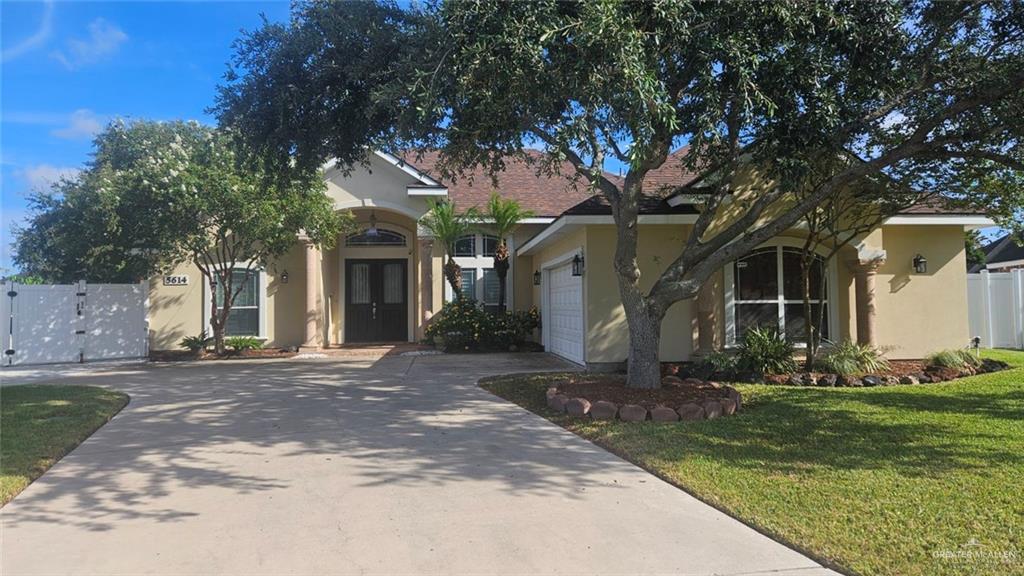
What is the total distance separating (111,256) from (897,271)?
59.0ft

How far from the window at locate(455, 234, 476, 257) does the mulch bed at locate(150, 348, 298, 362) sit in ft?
17.6

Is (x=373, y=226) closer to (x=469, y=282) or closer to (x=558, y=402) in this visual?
(x=469, y=282)

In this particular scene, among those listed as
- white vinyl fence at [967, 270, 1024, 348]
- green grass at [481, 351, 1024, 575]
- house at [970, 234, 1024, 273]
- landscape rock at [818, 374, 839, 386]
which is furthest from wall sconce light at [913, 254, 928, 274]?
house at [970, 234, 1024, 273]

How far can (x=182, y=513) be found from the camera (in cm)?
466

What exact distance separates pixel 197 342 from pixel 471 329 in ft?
23.2

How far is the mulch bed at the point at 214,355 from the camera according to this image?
15.6m

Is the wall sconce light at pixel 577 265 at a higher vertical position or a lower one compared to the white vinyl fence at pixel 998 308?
higher

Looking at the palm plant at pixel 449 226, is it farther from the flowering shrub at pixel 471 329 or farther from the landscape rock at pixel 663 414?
the landscape rock at pixel 663 414

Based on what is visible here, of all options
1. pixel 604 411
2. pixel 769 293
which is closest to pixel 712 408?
pixel 604 411

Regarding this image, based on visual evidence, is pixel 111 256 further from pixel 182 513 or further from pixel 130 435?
pixel 182 513

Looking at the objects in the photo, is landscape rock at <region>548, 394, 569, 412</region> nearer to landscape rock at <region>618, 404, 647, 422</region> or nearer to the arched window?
landscape rock at <region>618, 404, 647, 422</region>

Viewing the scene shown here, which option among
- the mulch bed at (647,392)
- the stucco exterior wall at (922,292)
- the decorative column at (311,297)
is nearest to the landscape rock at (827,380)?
the mulch bed at (647,392)

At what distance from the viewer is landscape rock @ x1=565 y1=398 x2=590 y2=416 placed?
311 inches

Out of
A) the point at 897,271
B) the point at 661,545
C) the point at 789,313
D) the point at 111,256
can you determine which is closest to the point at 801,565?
the point at 661,545
